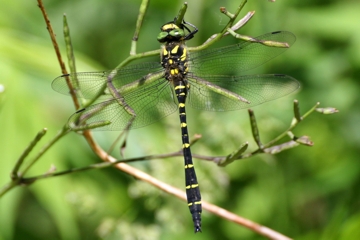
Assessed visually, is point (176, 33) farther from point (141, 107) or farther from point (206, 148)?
point (206, 148)

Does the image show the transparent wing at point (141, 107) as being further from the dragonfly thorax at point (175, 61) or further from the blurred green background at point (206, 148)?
the blurred green background at point (206, 148)

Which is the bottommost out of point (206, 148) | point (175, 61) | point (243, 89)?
point (206, 148)

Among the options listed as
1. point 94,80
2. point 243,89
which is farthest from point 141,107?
point 243,89

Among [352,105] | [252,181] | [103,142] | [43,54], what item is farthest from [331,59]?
[43,54]

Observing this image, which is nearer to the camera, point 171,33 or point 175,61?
point 171,33

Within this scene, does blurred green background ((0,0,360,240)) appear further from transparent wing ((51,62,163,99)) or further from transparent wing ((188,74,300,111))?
transparent wing ((51,62,163,99))

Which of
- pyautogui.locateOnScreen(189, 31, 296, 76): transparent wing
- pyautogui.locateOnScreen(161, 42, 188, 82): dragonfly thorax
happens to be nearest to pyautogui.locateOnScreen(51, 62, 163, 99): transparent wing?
pyautogui.locateOnScreen(161, 42, 188, 82): dragonfly thorax

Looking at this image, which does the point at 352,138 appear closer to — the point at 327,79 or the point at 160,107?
the point at 327,79
